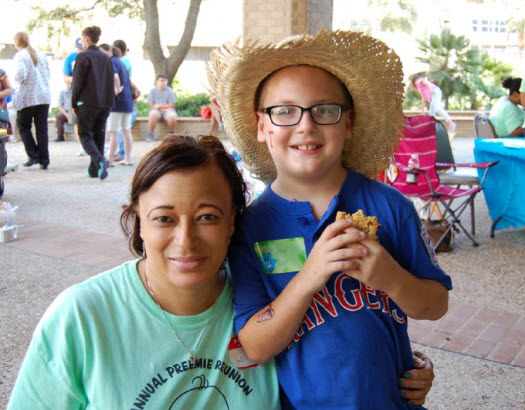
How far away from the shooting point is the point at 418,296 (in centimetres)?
157

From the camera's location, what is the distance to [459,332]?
3.89 m

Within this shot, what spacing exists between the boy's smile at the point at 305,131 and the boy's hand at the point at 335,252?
29 centimetres

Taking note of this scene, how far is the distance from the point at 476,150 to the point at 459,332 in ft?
11.0

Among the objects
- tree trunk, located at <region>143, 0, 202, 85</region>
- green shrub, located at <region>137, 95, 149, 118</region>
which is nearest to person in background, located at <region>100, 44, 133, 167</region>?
green shrub, located at <region>137, 95, 149, 118</region>

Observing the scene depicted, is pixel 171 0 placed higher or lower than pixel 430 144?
higher

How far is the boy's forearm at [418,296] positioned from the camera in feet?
4.98

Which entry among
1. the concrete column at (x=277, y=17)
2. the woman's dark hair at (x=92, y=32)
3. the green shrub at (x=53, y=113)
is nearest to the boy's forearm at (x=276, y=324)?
the woman's dark hair at (x=92, y=32)

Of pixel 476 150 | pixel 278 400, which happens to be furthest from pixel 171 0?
pixel 278 400

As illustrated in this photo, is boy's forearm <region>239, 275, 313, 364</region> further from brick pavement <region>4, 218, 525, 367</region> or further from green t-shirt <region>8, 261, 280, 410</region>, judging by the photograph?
brick pavement <region>4, 218, 525, 367</region>

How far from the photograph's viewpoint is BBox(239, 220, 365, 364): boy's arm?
142 cm

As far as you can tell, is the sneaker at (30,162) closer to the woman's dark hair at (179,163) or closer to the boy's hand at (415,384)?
the woman's dark hair at (179,163)

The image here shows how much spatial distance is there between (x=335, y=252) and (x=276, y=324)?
27cm

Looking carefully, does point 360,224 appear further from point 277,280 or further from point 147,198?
point 147,198

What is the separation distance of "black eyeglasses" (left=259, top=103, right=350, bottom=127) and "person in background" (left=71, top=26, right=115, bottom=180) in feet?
25.6
